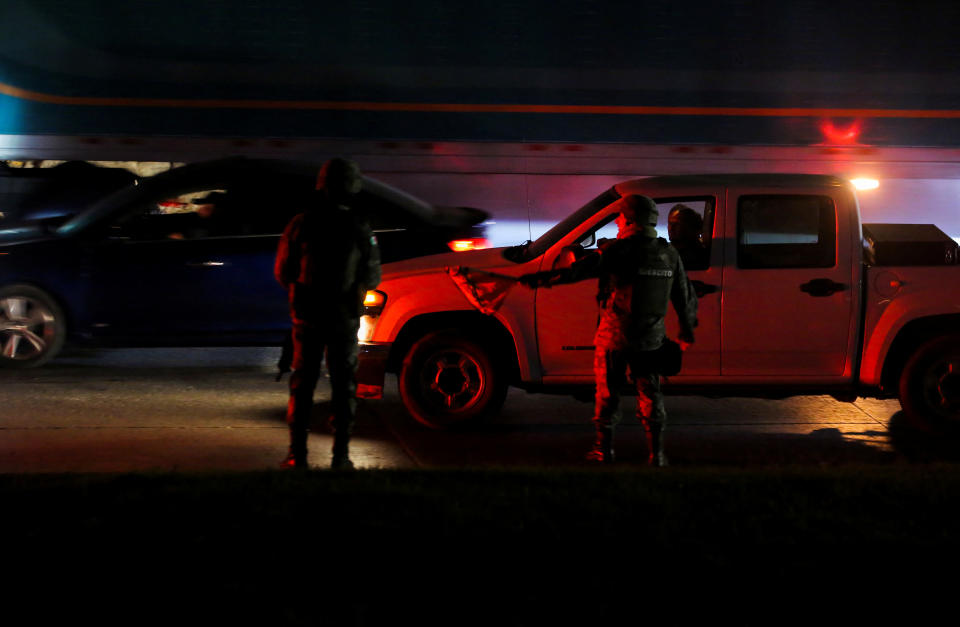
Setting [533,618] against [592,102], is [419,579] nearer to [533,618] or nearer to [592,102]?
[533,618]

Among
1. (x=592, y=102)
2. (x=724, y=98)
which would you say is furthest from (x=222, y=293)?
(x=724, y=98)

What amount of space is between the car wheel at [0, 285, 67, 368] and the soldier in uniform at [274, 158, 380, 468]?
14.1ft

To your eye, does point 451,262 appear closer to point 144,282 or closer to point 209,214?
point 209,214

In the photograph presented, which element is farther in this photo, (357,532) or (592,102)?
(592,102)

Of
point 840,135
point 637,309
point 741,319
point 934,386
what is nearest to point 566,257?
point 637,309

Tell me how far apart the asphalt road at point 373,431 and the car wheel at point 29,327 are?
0.15 m

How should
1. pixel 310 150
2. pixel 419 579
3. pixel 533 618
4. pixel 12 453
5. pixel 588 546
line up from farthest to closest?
pixel 310 150
pixel 12 453
pixel 588 546
pixel 419 579
pixel 533 618

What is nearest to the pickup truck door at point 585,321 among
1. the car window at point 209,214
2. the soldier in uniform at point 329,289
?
the soldier in uniform at point 329,289

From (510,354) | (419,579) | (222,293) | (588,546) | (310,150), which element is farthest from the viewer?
(310,150)

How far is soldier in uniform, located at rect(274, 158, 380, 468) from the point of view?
20.8ft

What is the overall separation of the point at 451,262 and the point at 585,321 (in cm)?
104

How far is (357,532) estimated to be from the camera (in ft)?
15.4

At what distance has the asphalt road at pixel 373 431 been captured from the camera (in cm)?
712

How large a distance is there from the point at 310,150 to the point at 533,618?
25.0 ft
